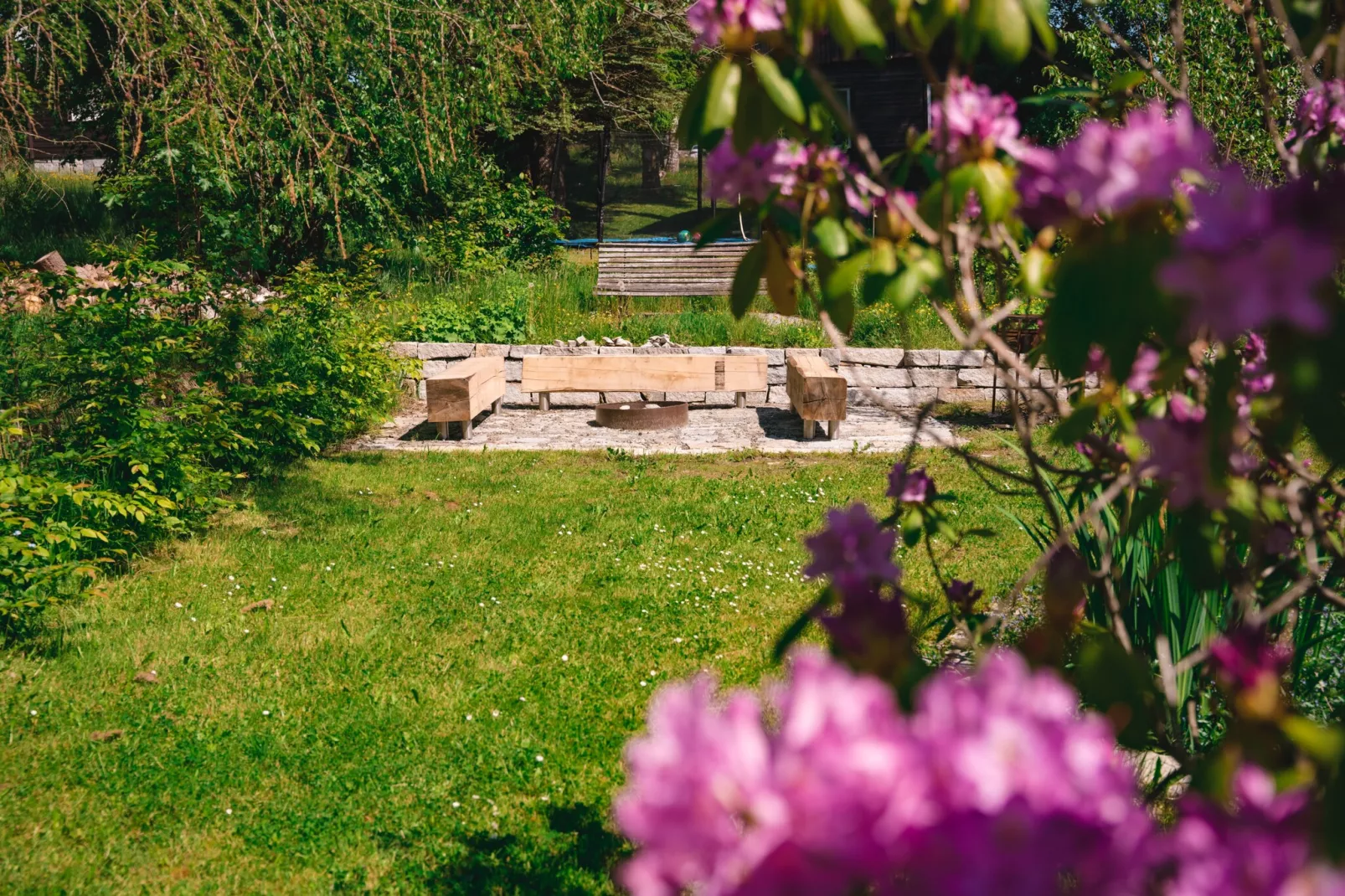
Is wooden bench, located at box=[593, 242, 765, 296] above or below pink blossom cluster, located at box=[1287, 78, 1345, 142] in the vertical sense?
below

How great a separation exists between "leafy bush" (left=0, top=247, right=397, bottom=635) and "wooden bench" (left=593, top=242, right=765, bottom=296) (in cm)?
561

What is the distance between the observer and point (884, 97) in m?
19.8

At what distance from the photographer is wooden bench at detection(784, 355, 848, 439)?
8.35 meters

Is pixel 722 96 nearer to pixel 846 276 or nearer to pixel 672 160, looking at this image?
pixel 846 276

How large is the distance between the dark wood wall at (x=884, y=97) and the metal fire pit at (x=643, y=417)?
12.2 meters

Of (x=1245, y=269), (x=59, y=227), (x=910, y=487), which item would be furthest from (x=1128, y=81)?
(x=59, y=227)

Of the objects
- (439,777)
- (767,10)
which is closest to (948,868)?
(767,10)

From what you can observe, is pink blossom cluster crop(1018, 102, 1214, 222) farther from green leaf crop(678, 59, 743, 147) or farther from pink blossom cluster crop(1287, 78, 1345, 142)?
pink blossom cluster crop(1287, 78, 1345, 142)

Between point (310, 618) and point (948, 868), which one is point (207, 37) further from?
point (948, 868)

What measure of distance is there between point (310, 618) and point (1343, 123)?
13.2 feet

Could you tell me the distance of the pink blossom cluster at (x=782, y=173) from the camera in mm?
1349

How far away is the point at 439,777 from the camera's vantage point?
3.27m

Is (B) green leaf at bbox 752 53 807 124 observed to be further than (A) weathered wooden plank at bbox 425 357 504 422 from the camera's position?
No

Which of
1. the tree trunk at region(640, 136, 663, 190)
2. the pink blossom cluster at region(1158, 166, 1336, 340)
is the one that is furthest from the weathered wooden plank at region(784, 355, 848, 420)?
the tree trunk at region(640, 136, 663, 190)
